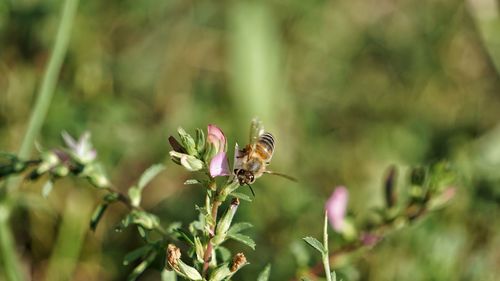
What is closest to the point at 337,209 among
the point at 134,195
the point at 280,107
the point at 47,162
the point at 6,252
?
the point at 134,195

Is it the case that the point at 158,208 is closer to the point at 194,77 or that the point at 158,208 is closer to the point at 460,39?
the point at 194,77

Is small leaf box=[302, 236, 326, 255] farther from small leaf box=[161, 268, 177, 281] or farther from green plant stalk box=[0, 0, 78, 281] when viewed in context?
green plant stalk box=[0, 0, 78, 281]

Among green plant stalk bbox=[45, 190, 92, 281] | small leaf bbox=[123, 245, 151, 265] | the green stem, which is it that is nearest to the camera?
small leaf bbox=[123, 245, 151, 265]

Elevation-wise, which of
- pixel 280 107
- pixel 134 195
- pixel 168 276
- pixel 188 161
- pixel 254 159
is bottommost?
pixel 168 276

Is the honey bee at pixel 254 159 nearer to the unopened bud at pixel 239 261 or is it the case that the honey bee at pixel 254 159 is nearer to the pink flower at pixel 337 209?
the unopened bud at pixel 239 261

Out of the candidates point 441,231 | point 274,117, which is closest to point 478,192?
point 441,231

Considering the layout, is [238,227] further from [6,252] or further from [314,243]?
[6,252]

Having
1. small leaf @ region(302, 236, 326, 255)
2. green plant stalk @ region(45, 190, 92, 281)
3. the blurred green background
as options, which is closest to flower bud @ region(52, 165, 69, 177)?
small leaf @ region(302, 236, 326, 255)
